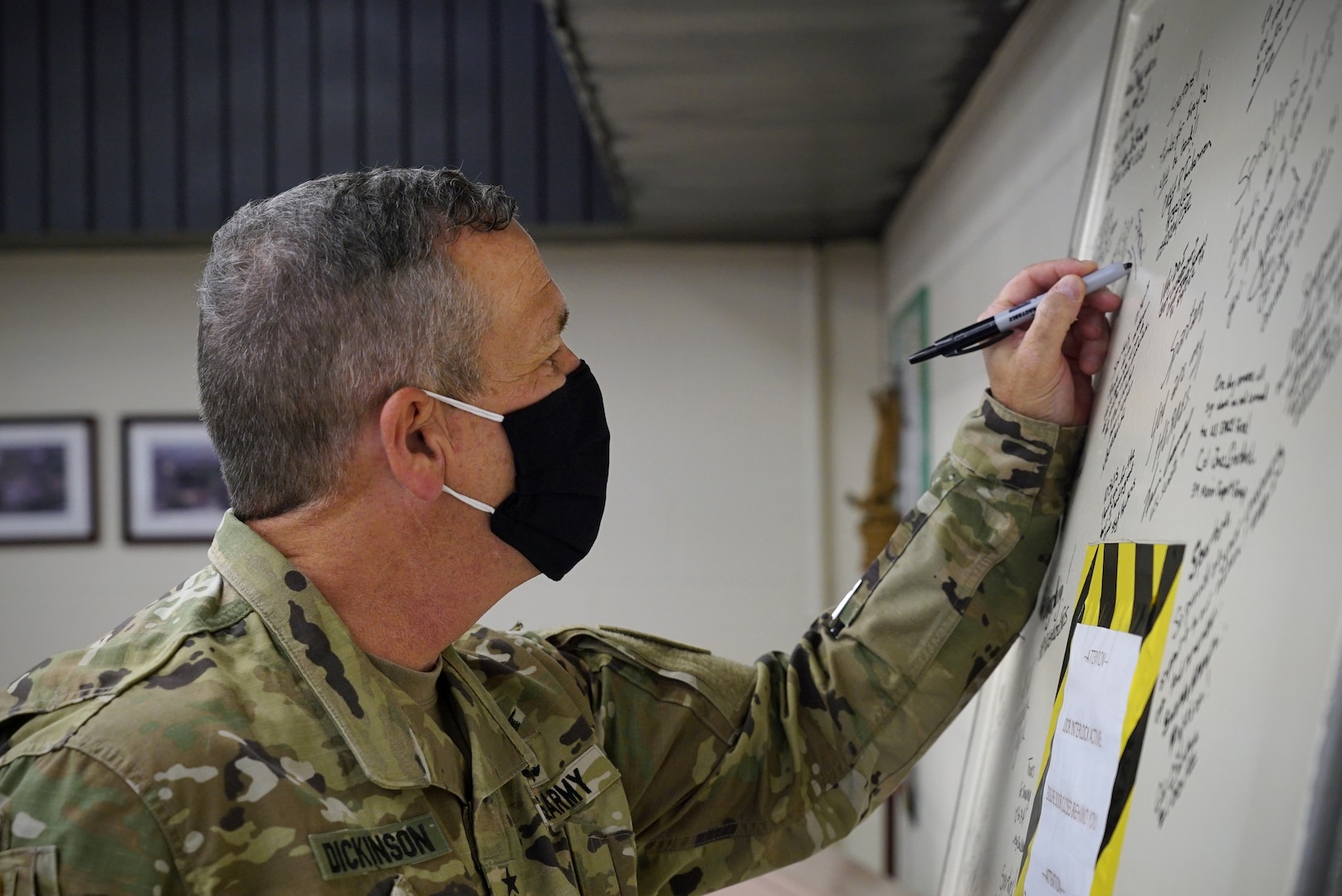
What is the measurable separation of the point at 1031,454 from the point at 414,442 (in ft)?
2.01

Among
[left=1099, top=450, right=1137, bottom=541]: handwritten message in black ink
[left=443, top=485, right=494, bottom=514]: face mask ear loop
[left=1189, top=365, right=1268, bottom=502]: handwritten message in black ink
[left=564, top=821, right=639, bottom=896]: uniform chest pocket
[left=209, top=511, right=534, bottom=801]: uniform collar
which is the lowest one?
[left=564, top=821, right=639, bottom=896]: uniform chest pocket

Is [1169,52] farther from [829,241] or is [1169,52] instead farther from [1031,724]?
[829,241]

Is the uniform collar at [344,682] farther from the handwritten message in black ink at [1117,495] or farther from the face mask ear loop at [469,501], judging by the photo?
the handwritten message in black ink at [1117,495]

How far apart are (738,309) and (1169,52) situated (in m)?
3.05

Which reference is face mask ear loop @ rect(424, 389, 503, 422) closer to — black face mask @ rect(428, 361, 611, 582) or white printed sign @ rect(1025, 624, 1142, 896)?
black face mask @ rect(428, 361, 611, 582)

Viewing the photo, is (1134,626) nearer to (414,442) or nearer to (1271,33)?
(1271,33)

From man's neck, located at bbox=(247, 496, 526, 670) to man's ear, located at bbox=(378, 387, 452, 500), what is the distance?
35mm

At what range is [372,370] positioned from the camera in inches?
43.6

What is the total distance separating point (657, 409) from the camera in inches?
159

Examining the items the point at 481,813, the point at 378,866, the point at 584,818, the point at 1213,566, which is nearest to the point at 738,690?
the point at 584,818

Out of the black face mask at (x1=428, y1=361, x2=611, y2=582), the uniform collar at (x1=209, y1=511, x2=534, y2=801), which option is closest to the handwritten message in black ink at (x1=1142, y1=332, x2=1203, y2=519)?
the black face mask at (x1=428, y1=361, x2=611, y2=582)

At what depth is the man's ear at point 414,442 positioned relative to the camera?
3.62 feet

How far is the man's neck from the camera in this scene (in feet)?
3.63

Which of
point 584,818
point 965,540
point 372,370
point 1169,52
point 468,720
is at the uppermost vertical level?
point 1169,52
